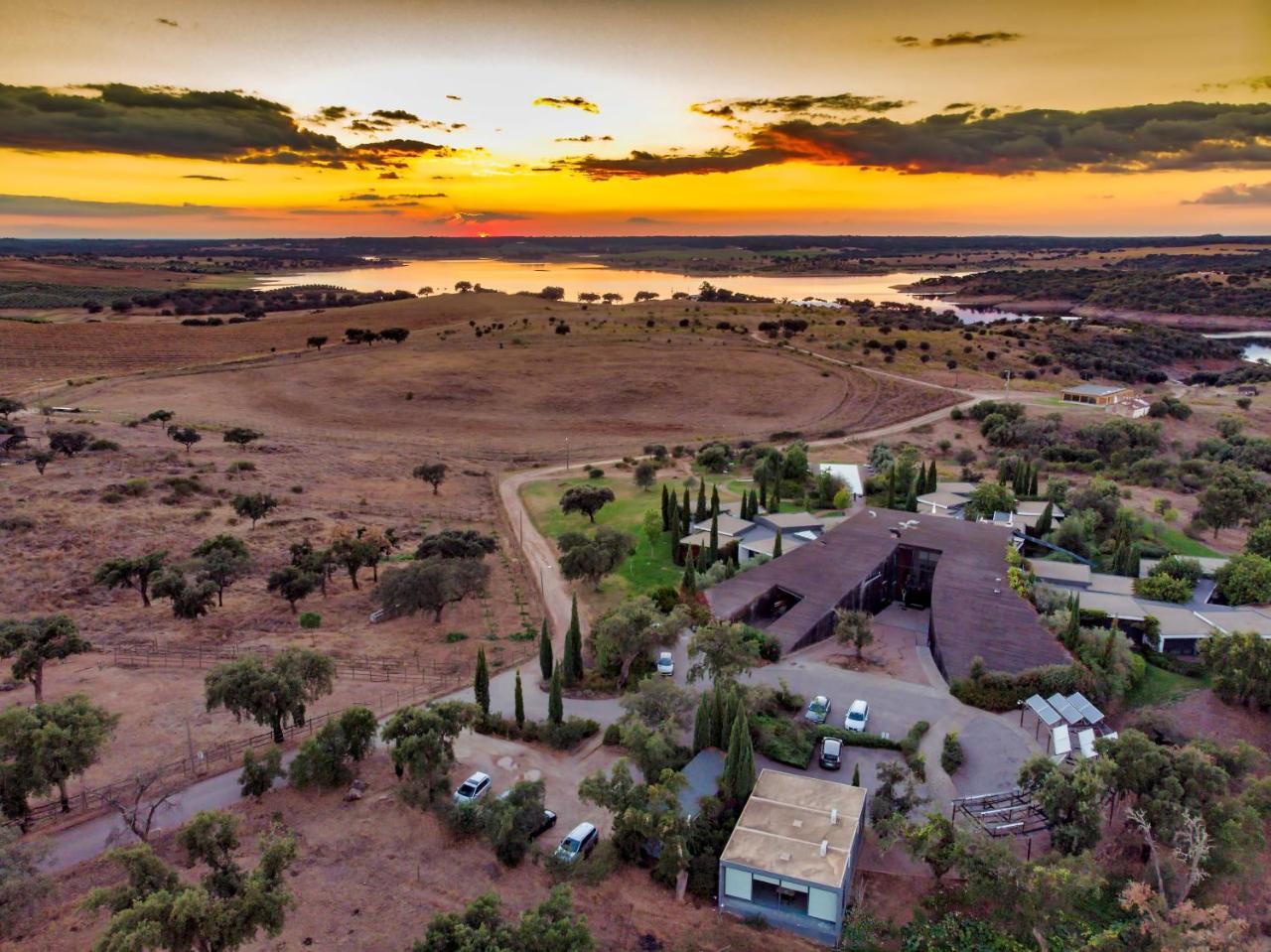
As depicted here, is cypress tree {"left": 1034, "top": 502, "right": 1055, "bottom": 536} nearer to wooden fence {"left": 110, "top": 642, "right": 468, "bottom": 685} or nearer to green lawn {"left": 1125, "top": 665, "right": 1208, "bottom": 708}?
green lawn {"left": 1125, "top": 665, "right": 1208, "bottom": 708}

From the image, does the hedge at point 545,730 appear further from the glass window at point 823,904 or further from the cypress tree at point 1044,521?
the cypress tree at point 1044,521

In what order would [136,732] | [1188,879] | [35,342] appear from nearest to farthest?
[1188,879] < [136,732] < [35,342]

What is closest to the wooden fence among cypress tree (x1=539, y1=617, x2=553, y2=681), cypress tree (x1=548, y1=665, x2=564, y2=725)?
cypress tree (x1=539, y1=617, x2=553, y2=681)

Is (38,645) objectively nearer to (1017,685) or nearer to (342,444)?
(1017,685)

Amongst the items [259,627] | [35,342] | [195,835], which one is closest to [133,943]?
[195,835]

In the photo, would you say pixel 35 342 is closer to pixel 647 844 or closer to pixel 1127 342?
pixel 647 844

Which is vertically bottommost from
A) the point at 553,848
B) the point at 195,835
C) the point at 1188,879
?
the point at 553,848

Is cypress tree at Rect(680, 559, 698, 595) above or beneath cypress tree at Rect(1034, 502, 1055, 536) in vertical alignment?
beneath

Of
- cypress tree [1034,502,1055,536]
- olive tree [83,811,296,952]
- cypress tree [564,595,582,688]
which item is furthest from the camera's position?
cypress tree [1034,502,1055,536]
